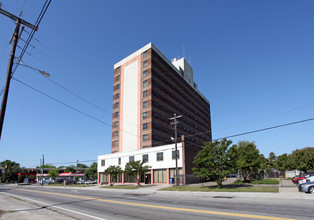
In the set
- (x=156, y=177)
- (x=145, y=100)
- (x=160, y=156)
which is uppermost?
(x=145, y=100)

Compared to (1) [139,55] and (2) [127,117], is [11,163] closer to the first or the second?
(2) [127,117]

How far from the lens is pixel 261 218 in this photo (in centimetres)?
880

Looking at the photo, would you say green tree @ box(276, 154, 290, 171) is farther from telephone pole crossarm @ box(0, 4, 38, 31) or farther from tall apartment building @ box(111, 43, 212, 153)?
telephone pole crossarm @ box(0, 4, 38, 31)

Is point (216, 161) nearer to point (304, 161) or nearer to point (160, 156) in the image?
point (160, 156)

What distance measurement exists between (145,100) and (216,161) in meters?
34.2

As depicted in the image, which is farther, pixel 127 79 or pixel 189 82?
pixel 189 82

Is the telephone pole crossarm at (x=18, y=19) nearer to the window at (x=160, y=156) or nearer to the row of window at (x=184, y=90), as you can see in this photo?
the window at (x=160, y=156)

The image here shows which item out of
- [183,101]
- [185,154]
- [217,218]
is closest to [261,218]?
[217,218]

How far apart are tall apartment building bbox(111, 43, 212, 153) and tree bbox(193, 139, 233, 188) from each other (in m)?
27.5

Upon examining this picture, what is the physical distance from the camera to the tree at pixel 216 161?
2573 centimetres

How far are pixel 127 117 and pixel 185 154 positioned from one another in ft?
86.2

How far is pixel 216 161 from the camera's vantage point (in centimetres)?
2630

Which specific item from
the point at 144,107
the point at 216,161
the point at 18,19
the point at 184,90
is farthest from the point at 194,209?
the point at 184,90

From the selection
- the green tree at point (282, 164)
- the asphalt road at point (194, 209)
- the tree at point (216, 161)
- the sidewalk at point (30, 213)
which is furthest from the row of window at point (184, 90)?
the sidewalk at point (30, 213)
